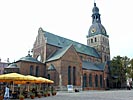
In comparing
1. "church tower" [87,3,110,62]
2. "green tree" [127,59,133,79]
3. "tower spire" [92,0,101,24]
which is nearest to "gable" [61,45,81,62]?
"green tree" [127,59,133,79]

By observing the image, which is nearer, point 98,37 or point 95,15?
point 98,37

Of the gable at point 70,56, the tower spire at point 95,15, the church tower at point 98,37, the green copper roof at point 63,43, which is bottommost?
the gable at point 70,56

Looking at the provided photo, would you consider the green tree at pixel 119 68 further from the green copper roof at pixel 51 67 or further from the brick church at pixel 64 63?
the green copper roof at pixel 51 67

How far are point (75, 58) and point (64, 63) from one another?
4753 mm

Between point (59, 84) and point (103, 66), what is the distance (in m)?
24.9

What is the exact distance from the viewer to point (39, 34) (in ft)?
173

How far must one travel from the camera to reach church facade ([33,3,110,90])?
4434 centimetres

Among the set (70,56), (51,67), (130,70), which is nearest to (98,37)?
(130,70)

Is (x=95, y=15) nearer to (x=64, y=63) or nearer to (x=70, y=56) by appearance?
(x=70, y=56)

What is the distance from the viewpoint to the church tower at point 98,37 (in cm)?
7094

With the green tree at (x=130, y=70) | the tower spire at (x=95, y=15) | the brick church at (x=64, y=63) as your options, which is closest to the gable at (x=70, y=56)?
the brick church at (x=64, y=63)

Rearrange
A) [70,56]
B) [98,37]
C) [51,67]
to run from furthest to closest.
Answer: [98,37], [70,56], [51,67]

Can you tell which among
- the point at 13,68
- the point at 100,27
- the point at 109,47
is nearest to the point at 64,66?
the point at 13,68

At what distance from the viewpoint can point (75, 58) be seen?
1889 inches
